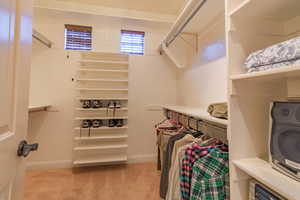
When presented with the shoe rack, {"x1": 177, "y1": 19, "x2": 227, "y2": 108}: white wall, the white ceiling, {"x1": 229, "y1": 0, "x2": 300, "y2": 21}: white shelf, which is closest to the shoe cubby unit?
{"x1": 229, "y1": 0, "x2": 300, "y2": 21}: white shelf

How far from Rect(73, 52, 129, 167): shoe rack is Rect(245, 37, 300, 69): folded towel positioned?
6.91 feet

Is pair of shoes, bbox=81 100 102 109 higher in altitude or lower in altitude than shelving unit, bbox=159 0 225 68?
lower

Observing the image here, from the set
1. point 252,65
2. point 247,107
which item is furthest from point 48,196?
point 252,65

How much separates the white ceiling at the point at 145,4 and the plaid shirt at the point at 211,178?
225cm

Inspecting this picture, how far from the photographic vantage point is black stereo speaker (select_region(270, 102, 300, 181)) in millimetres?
647

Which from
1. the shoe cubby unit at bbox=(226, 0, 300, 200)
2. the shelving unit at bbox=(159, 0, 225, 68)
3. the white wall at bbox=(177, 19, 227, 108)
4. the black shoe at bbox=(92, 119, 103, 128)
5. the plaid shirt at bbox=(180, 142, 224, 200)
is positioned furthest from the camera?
the black shoe at bbox=(92, 119, 103, 128)

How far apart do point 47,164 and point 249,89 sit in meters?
3.00

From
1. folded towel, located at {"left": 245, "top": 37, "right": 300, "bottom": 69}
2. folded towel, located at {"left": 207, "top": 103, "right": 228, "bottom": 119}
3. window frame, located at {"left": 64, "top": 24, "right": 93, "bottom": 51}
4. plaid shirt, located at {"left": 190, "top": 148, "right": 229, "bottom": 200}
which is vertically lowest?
plaid shirt, located at {"left": 190, "top": 148, "right": 229, "bottom": 200}

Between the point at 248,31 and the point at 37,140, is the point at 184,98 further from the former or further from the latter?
the point at 37,140

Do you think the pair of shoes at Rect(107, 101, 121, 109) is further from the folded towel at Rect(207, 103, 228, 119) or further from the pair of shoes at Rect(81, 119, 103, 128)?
the folded towel at Rect(207, 103, 228, 119)

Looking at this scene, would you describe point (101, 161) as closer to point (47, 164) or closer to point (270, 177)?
point (47, 164)

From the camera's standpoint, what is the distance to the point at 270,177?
0.67 meters

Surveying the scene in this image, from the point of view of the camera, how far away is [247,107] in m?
0.85

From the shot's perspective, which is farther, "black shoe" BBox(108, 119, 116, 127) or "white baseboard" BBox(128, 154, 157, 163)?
"white baseboard" BBox(128, 154, 157, 163)
